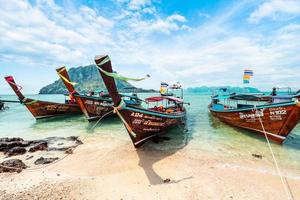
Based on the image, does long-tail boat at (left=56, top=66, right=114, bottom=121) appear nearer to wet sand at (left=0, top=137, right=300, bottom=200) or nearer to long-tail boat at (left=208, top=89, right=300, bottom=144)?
wet sand at (left=0, top=137, right=300, bottom=200)

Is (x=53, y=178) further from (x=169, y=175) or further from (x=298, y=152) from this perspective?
(x=298, y=152)

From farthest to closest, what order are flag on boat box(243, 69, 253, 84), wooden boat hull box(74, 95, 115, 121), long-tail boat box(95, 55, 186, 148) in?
wooden boat hull box(74, 95, 115, 121) → flag on boat box(243, 69, 253, 84) → long-tail boat box(95, 55, 186, 148)

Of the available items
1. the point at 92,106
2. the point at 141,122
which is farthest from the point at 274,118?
the point at 92,106

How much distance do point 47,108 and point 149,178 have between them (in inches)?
626

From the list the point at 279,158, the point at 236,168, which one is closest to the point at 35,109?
the point at 236,168

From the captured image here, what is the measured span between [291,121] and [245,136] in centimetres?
278

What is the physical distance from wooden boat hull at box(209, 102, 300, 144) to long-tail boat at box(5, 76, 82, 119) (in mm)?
16579

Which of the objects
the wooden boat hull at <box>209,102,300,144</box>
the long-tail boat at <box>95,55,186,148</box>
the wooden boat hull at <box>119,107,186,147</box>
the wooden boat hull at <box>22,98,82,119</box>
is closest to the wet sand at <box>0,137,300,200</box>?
the wooden boat hull at <box>119,107,186,147</box>

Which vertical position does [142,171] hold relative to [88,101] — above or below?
below

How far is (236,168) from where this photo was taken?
6230 mm

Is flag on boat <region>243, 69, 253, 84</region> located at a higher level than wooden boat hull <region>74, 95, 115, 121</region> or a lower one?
higher

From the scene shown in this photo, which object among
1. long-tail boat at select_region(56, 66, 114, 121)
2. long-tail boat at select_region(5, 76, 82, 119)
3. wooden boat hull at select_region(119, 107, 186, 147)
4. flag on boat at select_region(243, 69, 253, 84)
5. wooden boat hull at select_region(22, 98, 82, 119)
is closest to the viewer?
wooden boat hull at select_region(119, 107, 186, 147)

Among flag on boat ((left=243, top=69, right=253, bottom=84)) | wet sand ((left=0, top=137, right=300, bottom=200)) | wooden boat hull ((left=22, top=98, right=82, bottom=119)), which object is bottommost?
wet sand ((left=0, top=137, right=300, bottom=200))

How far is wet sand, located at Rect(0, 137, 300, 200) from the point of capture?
456 cm
